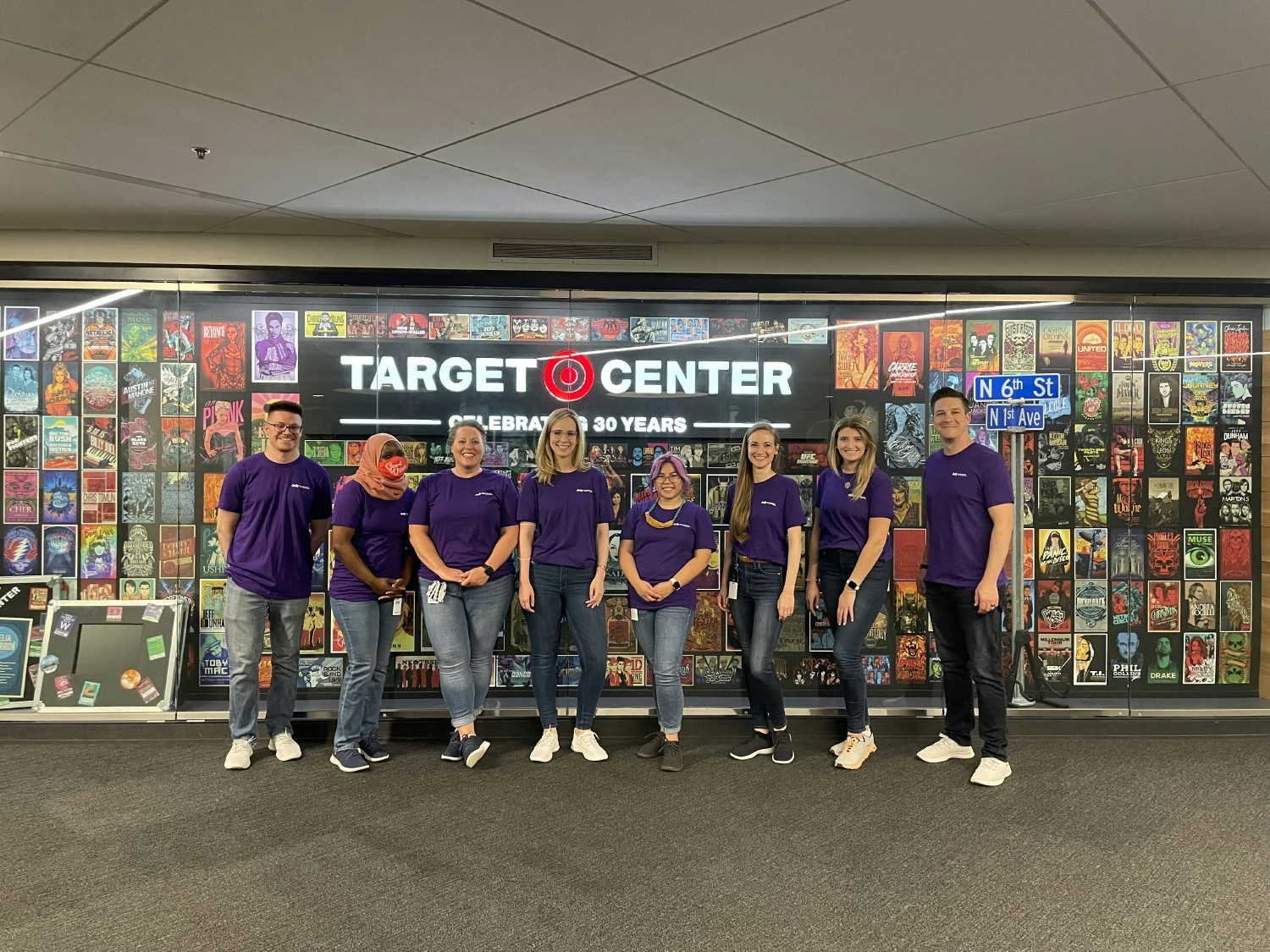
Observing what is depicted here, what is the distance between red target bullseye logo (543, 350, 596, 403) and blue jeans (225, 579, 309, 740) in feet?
6.00

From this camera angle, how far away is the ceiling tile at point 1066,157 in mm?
2867

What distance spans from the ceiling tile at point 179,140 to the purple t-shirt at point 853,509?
8.51ft

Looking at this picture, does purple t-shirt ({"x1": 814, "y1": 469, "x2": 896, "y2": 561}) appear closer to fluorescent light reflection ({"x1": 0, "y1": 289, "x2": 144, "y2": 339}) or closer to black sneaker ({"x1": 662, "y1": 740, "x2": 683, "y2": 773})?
black sneaker ({"x1": 662, "y1": 740, "x2": 683, "y2": 773})

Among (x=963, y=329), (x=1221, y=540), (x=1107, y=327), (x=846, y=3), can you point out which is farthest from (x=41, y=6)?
(x=1221, y=540)

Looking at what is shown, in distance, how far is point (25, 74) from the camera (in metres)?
2.57

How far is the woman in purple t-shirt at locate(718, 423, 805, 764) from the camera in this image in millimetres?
4000

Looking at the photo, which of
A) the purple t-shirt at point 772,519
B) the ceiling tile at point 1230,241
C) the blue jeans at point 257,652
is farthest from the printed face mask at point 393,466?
the ceiling tile at point 1230,241

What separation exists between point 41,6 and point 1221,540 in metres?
6.23

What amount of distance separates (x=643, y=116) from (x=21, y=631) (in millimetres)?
4437

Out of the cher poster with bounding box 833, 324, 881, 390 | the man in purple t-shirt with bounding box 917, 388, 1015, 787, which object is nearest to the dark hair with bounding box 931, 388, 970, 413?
the man in purple t-shirt with bounding box 917, 388, 1015, 787

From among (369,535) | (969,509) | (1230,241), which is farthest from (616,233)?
(1230,241)

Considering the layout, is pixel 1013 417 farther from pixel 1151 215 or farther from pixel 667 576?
pixel 667 576

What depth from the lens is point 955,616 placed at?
4.00 metres

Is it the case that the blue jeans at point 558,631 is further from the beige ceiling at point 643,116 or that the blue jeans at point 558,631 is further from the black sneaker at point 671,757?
the beige ceiling at point 643,116
